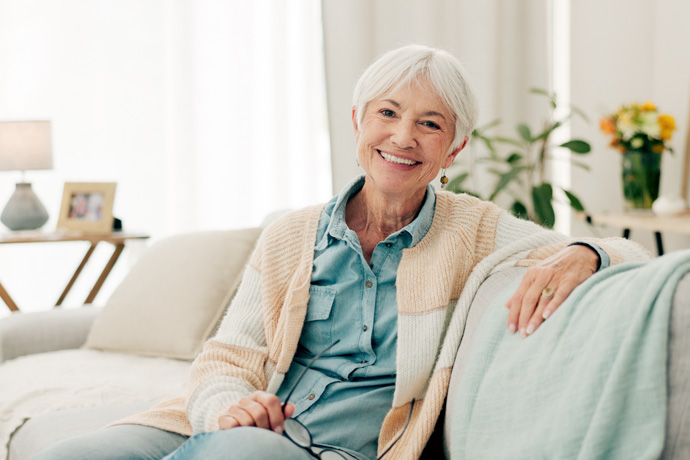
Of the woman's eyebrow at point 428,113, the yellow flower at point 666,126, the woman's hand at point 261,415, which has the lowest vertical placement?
the woman's hand at point 261,415

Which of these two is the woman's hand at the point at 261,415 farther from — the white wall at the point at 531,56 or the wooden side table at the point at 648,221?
the white wall at the point at 531,56

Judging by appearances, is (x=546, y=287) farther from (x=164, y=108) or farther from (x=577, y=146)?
(x=164, y=108)

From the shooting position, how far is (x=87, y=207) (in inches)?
125

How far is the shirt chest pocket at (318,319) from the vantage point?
1.36 m

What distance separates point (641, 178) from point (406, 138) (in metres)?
2.16

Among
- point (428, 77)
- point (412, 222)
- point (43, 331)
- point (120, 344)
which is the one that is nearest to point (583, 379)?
point (412, 222)

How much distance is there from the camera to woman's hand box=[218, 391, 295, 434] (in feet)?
3.57

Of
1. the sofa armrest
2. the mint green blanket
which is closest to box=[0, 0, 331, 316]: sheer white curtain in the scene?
the sofa armrest

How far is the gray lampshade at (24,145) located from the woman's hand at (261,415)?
7.51 ft

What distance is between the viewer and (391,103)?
1.40 meters

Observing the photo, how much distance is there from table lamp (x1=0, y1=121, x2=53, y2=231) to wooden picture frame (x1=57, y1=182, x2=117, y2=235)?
112 mm

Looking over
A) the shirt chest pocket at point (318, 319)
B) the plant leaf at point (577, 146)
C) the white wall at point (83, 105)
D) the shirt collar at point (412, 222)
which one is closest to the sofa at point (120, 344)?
the shirt chest pocket at point (318, 319)

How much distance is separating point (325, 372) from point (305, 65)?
269cm

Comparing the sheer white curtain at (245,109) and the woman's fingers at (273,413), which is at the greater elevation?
the sheer white curtain at (245,109)
